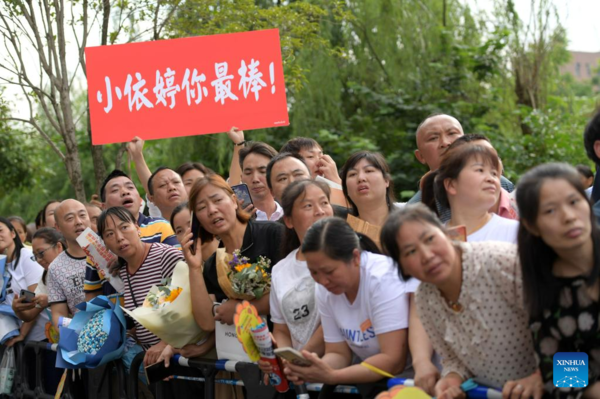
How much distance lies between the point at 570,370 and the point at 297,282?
1629mm

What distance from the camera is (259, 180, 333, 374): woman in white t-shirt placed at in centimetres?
398

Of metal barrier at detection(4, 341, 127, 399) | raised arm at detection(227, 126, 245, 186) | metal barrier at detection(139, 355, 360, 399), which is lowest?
metal barrier at detection(4, 341, 127, 399)

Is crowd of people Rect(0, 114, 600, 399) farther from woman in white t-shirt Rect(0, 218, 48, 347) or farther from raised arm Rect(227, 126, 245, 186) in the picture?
woman in white t-shirt Rect(0, 218, 48, 347)

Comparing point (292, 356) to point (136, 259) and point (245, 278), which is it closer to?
point (245, 278)

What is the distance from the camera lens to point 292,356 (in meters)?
3.43

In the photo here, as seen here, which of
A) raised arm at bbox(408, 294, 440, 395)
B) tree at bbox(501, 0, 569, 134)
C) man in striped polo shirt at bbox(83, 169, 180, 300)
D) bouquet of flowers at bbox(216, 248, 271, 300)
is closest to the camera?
raised arm at bbox(408, 294, 440, 395)

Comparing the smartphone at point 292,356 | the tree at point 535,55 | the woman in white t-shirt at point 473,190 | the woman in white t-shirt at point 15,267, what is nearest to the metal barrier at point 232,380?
the smartphone at point 292,356

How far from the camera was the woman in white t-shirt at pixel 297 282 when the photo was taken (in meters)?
3.98

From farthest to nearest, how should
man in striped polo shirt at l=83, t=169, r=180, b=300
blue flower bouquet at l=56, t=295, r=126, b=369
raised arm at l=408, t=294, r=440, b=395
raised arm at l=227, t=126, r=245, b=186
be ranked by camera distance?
raised arm at l=227, t=126, r=245, b=186, man in striped polo shirt at l=83, t=169, r=180, b=300, blue flower bouquet at l=56, t=295, r=126, b=369, raised arm at l=408, t=294, r=440, b=395

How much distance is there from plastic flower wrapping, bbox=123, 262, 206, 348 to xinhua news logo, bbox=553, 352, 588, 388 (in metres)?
2.46

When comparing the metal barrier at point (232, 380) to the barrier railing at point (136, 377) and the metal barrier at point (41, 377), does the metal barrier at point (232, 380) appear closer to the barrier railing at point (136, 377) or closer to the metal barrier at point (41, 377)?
the barrier railing at point (136, 377)

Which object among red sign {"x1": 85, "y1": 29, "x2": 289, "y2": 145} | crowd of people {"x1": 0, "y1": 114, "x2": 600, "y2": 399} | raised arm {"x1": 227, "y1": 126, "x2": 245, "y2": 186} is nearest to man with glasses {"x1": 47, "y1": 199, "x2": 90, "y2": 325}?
crowd of people {"x1": 0, "y1": 114, "x2": 600, "y2": 399}

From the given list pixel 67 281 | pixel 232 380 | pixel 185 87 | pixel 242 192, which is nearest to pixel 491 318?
pixel 232 380

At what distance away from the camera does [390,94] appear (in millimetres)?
14992
